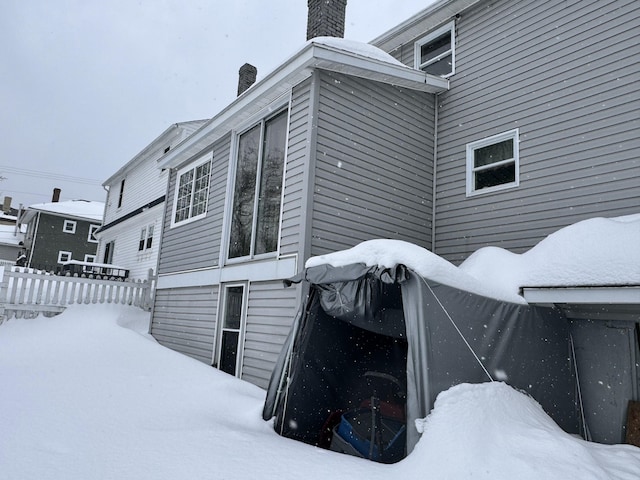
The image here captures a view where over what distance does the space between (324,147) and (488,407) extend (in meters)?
4.52

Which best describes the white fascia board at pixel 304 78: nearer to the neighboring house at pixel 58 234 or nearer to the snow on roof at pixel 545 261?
the snow on roof at pixel 545 261

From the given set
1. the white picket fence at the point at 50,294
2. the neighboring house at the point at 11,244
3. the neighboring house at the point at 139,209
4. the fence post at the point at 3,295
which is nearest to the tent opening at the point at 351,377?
the white picket fence at the point at 50,294

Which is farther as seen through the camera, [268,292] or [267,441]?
Answer: [268,292]

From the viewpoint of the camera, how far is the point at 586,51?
6965 millimetres

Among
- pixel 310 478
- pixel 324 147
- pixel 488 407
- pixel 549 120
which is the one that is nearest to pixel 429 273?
pixel 488 407

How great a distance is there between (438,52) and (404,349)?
6.53 meters

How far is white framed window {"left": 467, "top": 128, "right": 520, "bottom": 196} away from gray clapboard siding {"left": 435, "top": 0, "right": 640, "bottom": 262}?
0.12m

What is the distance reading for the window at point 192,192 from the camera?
987 centimetres

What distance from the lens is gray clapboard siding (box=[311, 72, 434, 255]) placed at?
693 cm

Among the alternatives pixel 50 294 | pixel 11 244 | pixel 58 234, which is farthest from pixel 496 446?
pixel 11 244

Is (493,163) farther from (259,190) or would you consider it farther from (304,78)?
(259,190)

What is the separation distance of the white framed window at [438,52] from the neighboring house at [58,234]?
86.2ft

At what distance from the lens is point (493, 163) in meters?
7.96

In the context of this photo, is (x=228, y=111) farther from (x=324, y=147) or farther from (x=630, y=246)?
(x=630, y=246)
